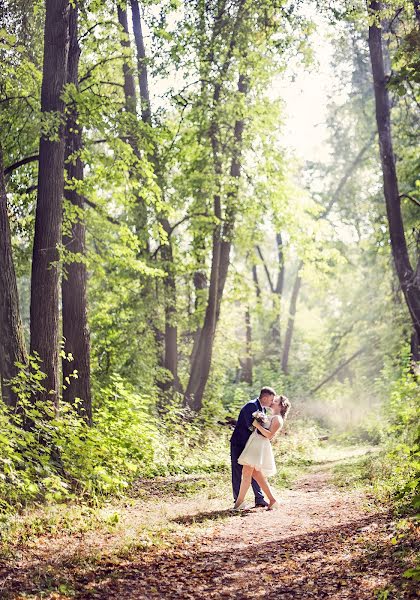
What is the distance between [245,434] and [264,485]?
790mm

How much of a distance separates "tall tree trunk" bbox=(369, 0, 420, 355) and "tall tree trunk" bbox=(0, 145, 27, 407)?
7.91 meters

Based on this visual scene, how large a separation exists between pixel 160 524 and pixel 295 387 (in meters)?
27.9

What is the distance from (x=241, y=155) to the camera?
Result: 19.3m

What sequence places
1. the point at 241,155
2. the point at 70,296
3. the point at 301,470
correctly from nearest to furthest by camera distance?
the point at 70,296 → the point at 301,470 → the point at 241,155

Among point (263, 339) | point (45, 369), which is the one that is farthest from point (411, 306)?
point (263, 339)

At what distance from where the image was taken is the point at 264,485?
1074 cm

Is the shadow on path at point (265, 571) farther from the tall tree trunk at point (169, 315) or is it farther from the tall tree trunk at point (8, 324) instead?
the tall tree trunk at point (169, 315)

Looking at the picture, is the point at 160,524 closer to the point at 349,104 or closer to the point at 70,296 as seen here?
the point at 70,296

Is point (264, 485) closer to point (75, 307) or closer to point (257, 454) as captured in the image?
point (257, 454)

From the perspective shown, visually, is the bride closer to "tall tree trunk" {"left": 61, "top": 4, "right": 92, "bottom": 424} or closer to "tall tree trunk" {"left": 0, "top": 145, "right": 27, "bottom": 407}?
"tall tree trunk" {"left": 61, "top": 4, "right": 92, "bottom": 424}

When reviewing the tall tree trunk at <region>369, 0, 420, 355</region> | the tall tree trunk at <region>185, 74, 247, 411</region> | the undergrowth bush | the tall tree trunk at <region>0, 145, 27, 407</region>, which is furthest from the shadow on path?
the tall tree trunk at <region>185, 74, 247, 411</region>

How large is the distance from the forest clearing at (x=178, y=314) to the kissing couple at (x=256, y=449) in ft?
0.11

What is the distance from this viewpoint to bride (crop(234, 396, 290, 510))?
10.6 m

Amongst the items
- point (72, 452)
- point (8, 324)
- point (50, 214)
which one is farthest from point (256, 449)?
point (50, 214)
